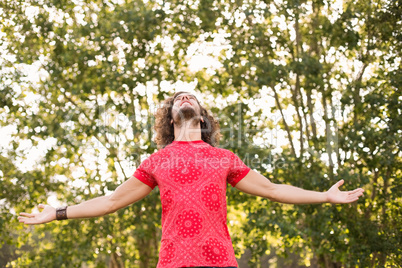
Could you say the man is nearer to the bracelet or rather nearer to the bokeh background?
the bracelet

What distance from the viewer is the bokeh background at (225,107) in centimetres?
860

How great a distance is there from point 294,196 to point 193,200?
657 mm

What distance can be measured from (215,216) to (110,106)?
24.1 feet

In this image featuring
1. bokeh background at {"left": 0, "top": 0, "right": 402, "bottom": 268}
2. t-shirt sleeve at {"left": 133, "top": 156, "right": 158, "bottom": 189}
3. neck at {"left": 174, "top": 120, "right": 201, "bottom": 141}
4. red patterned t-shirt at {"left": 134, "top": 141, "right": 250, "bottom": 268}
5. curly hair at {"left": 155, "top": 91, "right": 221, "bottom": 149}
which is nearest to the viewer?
red patterned t-shirt at {"left": 134, "top": 141, "right": 250, "bottom": 268}

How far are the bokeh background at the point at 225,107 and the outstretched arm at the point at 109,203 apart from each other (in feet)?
19.1

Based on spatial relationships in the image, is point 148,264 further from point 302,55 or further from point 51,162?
point 302,55

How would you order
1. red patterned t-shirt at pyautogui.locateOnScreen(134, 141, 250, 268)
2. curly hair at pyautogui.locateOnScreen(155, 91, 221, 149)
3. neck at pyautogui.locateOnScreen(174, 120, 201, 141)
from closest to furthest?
red patterned t-shirt at pyautogui.locateOnScreen(134, 141, 250, 268)
neck at pyautogui.locateOnScreen(174, 120, 201, 141)
curly hair at pyautogui.locateOnScreen(155, 91, 221, 149)

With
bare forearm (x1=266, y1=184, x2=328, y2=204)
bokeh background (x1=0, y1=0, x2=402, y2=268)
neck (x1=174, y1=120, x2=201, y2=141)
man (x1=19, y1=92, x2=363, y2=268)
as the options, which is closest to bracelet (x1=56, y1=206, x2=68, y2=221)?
man (x1=19, y1=92, x2=363, y2=268)

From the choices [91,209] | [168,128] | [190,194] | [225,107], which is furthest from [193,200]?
[225,107]

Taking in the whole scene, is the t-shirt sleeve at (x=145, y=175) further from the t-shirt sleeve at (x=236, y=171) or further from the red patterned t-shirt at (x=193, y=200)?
the t-shirt sleeve at (x=236, y=171)

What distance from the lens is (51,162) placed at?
1085cm

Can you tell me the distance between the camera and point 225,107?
9.69 metres

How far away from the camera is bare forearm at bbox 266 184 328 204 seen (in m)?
2.95

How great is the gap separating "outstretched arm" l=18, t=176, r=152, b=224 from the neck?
0.36 metres
